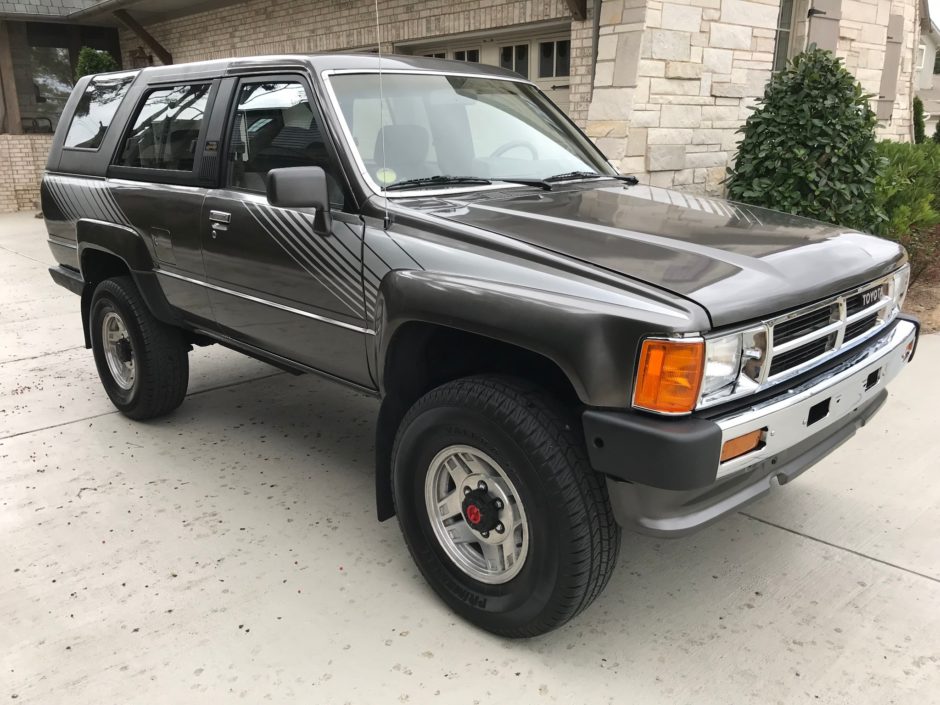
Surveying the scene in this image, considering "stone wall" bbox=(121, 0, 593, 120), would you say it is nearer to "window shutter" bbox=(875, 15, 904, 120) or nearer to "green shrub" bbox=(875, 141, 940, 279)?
"green shrub" bbox=(875, 141, 940, 279)

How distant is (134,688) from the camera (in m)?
2.45

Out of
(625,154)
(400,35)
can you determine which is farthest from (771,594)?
(400,35)

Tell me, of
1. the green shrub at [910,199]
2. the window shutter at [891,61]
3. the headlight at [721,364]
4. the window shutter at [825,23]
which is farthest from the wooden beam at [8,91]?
the headlight at [721,364]

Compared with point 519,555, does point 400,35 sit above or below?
above

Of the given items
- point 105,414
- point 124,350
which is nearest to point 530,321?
point 124,350

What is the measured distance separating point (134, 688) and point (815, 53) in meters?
6.81

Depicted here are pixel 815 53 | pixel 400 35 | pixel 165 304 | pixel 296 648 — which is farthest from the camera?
pixel 400 35

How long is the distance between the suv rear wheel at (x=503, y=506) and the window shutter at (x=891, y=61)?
10006 millimetres

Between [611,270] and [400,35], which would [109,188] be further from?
[400,35]

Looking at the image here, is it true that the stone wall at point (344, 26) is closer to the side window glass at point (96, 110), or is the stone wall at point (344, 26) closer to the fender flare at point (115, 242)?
the side window glass at point (96, 110)

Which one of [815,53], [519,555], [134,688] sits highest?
[815,53]

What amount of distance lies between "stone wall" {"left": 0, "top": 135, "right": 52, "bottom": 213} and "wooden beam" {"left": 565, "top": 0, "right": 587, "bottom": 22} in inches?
484

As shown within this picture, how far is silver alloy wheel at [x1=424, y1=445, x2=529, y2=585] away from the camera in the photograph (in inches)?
101

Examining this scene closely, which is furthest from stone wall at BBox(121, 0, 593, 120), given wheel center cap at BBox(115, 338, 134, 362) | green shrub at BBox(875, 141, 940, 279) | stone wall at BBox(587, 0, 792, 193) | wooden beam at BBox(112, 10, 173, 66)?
wheel center cap at BBox(115, 338, 134, 362)
